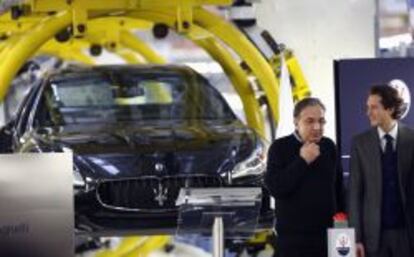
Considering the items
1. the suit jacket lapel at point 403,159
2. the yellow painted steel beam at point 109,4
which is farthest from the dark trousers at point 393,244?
the yellow painted steel beam at point 109,4

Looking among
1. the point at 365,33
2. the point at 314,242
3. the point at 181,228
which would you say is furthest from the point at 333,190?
the point at 365,33

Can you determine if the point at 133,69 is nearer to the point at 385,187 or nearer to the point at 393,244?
the point at 385,187

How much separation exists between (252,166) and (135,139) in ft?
2.87

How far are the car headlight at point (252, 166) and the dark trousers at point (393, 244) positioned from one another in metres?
2.14

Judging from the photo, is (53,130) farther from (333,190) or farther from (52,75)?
(333,190)

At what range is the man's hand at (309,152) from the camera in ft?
22.3

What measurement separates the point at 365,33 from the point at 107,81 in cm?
249

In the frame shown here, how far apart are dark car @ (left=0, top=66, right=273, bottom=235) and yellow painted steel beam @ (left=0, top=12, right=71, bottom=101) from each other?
0.91 ft

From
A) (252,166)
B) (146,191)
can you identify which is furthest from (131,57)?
(146,191)

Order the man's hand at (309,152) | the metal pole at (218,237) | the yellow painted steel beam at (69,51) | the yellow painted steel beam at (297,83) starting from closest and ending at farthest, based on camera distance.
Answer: the metal pole at (218,237)
the man's hand at (309,152)
the yellow painted steel beam at (297,83)
the yellow painted steel beam at (69,51)

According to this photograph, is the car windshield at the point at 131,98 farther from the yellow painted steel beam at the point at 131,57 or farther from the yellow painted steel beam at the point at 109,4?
the yellow painted steel beam at the point at 131,57

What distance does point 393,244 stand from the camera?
22.8 ft

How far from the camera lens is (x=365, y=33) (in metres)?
11.9

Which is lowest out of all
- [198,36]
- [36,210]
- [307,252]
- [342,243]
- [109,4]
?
[307,252]
